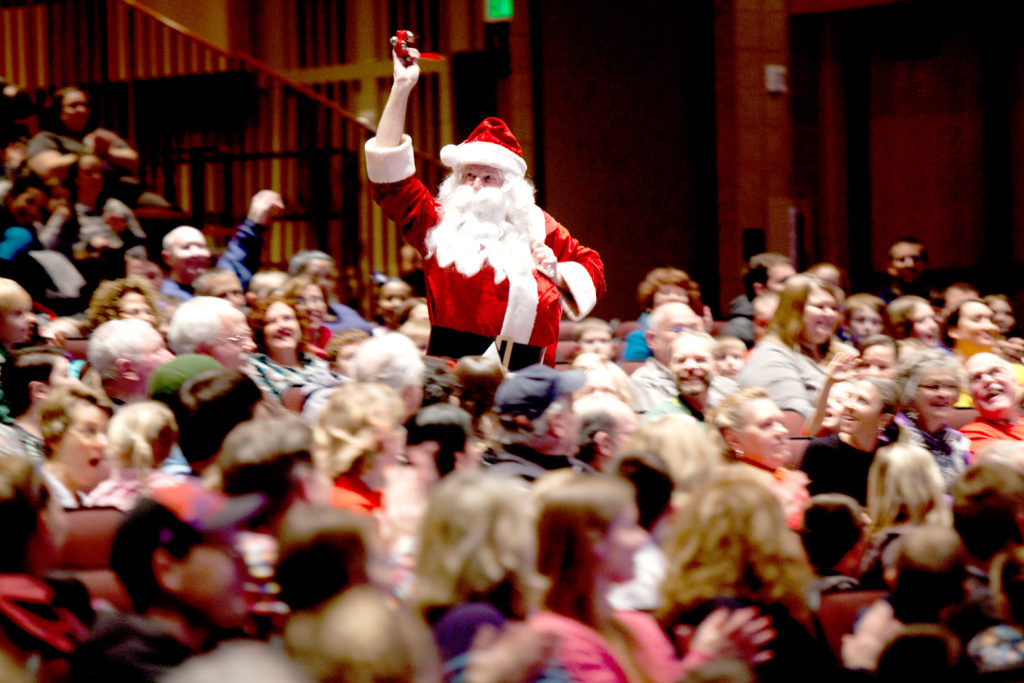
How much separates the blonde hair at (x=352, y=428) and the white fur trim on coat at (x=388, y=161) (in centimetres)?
147

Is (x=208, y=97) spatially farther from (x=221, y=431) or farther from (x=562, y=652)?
(x=562, y=652)

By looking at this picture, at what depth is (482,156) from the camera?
14.3 ft

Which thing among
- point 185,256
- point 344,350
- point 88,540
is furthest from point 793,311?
point 88,540

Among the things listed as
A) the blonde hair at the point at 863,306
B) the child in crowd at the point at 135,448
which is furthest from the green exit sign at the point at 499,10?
the child in crowd at the point at 135,448

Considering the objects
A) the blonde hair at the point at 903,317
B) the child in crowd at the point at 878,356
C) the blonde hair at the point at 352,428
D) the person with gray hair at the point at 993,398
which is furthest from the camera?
the blonde hair at the point at 903,317

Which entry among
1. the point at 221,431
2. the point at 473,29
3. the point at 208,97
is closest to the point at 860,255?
the point at 473,29

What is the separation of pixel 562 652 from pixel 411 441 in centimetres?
112

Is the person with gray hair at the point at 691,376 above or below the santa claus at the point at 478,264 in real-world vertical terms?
below

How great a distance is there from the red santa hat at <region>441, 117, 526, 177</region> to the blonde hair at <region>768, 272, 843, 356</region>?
4.21 ft

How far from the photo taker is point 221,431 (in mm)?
2482

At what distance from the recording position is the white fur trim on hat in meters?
4.36

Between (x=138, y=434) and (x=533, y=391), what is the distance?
0.88m

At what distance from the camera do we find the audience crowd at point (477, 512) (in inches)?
70.2

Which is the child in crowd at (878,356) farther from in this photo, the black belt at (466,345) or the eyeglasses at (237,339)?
the eyeglasses at (237,339)
